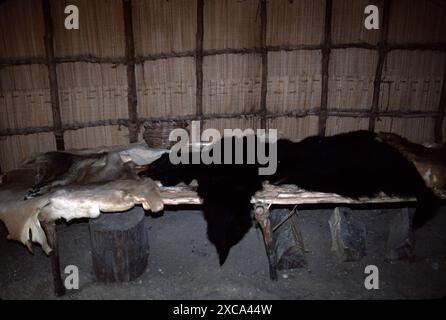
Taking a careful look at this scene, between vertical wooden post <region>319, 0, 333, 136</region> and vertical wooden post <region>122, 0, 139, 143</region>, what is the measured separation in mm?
2635

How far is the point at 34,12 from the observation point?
186 inches

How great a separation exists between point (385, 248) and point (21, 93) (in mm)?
5070

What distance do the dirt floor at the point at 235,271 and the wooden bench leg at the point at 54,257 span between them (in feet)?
0.37

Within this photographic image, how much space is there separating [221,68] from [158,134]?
131cm

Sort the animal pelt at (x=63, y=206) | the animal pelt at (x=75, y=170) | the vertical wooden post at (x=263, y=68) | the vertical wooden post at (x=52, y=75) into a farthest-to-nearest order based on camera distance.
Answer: the vertical wooden post at (x=263, y=68), the vertical wooden post at (x=52, y=75), the animal pelt at (x=75, y=170), the animal pelt at (x=63, y=206)

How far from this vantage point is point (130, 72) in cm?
509

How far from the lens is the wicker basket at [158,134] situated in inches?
193

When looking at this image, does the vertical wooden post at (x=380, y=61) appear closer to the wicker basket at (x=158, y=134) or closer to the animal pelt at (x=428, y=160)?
the animal pelt at (x=428, y=160)

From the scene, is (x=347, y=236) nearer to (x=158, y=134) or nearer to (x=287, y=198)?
(x=287, y=198)

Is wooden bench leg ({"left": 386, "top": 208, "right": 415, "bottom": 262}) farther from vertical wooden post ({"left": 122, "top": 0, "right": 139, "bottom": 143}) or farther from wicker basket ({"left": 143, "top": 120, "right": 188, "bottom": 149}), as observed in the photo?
vertical wooden post ({"left": 122, "top": 0, "right": 139, "bottom": 143})

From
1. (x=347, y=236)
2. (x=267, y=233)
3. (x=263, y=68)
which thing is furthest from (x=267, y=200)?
(x=263, y=68)

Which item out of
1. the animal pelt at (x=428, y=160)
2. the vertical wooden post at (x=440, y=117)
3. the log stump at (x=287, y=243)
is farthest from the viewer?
the vertical wooden post at (x=440, y=117)

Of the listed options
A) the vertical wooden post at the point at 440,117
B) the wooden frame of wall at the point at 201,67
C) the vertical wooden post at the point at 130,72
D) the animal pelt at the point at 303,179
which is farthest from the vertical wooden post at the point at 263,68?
the vertical wooden post at the point at 440,117
